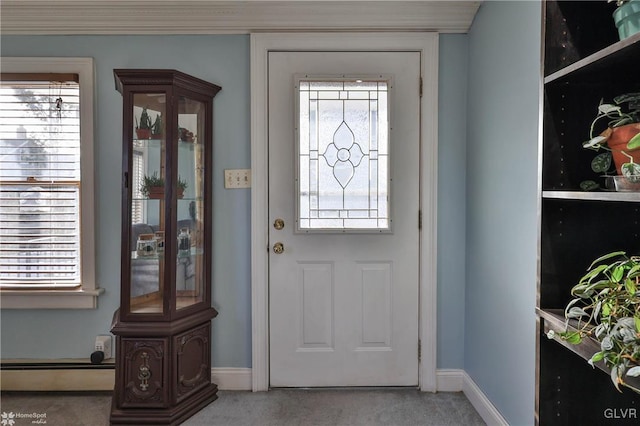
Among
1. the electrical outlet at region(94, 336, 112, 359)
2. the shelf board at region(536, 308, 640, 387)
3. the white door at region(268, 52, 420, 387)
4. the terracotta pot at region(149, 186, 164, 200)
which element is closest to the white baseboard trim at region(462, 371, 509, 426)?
the white door at region(268, 52, 420, 387)

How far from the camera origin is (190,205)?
2.22 metres

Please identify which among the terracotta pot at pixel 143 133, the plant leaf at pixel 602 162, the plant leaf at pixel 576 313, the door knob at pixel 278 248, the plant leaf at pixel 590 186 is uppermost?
the terracotta pot at pixel 143 133

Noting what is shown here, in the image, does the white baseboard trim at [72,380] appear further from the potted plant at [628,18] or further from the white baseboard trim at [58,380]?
the potted plant at [628,18]

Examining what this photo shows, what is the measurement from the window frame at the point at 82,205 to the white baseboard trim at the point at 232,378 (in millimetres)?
850

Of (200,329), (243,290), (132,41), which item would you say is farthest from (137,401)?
(132,41)

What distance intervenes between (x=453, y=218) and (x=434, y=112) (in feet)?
2.09

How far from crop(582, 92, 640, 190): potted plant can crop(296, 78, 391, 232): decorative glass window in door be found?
4.31ft

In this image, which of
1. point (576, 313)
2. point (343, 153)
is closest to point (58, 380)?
point (343, 153)

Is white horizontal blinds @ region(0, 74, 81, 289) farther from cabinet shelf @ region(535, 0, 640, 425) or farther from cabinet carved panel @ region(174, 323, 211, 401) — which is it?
cabinet shelf @ region(535, 0, 640, 425)

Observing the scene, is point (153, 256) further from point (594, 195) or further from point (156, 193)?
point (594, 195)

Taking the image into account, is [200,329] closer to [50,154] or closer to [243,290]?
[243,290]

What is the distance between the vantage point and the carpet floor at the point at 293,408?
2074 millimetres

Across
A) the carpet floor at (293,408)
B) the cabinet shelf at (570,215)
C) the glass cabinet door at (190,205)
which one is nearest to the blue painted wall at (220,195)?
the glass cabinet door at (190,205)

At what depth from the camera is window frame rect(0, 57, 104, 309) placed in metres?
2.33
